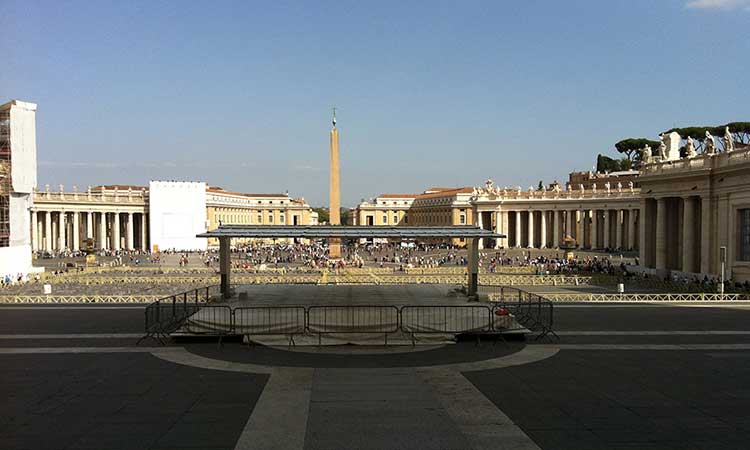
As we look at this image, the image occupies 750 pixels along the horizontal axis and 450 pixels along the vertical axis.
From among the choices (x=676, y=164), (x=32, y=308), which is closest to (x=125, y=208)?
(x=32, y=308)

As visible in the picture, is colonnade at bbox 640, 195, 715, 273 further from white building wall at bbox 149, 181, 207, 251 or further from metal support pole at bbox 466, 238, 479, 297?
white building wall at bbox 149, 181, 207, 251

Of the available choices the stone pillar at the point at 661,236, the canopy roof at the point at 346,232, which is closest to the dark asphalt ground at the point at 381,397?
the canopy roof at the point at 346,232

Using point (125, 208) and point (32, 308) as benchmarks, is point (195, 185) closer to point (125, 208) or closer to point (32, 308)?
point (125, 208)

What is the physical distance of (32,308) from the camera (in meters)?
25.4

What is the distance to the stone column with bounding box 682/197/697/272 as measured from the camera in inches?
1630

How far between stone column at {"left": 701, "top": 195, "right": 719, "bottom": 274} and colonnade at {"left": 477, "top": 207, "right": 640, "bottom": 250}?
146 ft

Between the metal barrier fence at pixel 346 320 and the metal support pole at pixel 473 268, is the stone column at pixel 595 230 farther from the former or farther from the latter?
the metal barrier fence at pixel 346 320

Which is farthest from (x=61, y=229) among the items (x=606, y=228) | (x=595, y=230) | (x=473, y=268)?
(x=473, y=268)

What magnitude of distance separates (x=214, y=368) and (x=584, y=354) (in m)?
9.52

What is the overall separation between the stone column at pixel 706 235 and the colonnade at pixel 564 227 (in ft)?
146

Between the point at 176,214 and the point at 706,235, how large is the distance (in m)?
76.2

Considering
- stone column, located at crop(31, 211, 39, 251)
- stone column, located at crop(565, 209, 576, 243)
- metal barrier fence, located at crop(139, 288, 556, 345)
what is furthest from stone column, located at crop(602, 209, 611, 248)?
stone column, located at crop(31, 211, 39, 251)

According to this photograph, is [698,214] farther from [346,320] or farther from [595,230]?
[595,230]

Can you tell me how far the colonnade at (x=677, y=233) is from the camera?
129ft
